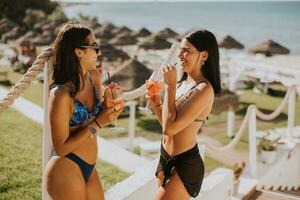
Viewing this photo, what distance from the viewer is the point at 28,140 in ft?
20.0

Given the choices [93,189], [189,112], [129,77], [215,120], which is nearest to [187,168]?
[189,112]

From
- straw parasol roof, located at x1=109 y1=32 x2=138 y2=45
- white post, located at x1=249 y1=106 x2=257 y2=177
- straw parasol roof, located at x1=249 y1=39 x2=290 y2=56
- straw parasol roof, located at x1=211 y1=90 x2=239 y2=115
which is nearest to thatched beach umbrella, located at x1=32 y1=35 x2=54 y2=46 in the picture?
straw parasol roof, located at x1=109 y1=32 x2=138 y2=45

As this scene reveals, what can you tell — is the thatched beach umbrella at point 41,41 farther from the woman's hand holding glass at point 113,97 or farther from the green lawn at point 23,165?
the woman's hand holding glass at point 113,97

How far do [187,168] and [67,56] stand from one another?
3.45 ft

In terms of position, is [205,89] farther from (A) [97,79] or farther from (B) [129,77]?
(B) [129,77]

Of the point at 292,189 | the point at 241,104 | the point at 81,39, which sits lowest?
the point at 241,104

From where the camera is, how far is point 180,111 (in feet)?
8.03

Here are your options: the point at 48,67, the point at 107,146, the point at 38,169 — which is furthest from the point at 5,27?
the point at 48,67

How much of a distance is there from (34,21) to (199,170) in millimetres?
40533

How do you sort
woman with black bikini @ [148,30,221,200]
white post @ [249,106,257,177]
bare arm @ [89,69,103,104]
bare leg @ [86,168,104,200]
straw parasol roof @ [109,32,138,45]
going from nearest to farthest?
bare leg @ [86,168,104,200], bare arm @ [89,69,103,104], woman with black bikini @ [148,30,221,200], white post @ [249,106,257,177], straw parasol roof @ [109,32,138,45]

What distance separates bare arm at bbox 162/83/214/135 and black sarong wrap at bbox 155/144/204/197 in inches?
9.9

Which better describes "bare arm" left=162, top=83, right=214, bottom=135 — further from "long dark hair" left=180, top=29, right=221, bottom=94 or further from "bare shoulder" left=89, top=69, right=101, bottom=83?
"bare shoulder" left=89, top=69, right=101, bottom=83

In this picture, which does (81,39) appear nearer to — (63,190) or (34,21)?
(63,190)

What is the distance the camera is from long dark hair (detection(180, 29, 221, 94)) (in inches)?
99.3
